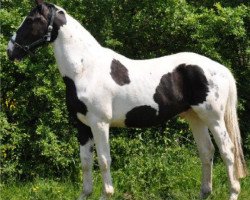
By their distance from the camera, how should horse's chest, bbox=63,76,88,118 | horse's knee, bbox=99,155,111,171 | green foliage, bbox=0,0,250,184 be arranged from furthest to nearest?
green foliage, bbox=0,0,250,184 → horse's knee, bbox=99,155,111,171 → horse's chest, bbox=63,76,88,118

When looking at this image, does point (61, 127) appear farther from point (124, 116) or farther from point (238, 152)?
point (238, 152)

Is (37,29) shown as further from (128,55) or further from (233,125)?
(128,55)

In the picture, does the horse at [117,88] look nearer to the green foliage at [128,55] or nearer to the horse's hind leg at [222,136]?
the horse's hind leg at [222,136]

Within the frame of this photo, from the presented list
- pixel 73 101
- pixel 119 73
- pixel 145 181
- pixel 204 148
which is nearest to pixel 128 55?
pixel 145 181

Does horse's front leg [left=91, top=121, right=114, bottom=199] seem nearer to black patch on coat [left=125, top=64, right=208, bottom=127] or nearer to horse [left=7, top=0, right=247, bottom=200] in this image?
horse [left=7, top=0, right=247, bottom=200]

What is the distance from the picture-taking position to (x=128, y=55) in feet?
24.3

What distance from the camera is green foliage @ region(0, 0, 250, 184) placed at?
6555 mm

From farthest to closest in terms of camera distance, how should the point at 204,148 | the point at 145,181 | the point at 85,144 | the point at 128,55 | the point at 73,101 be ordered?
1. the point at 128,55
2. the point at 145,181
3. the point at 204,148
4. the point at 85,144
5. the point at 73,101

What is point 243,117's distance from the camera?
7730 millimetres

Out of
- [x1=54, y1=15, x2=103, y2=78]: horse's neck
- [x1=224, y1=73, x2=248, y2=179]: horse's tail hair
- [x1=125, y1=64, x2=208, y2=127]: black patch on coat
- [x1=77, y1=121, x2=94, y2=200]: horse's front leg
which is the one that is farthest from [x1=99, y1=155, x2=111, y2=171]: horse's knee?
[x1=224, y1=73, x2=248, y2=179]: horse's tail hair

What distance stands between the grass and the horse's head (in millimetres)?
1640

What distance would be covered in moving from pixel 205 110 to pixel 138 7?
8.00 feet

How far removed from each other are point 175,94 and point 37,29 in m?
1.50

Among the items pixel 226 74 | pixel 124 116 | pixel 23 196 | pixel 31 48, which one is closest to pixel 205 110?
pixel 226 74
